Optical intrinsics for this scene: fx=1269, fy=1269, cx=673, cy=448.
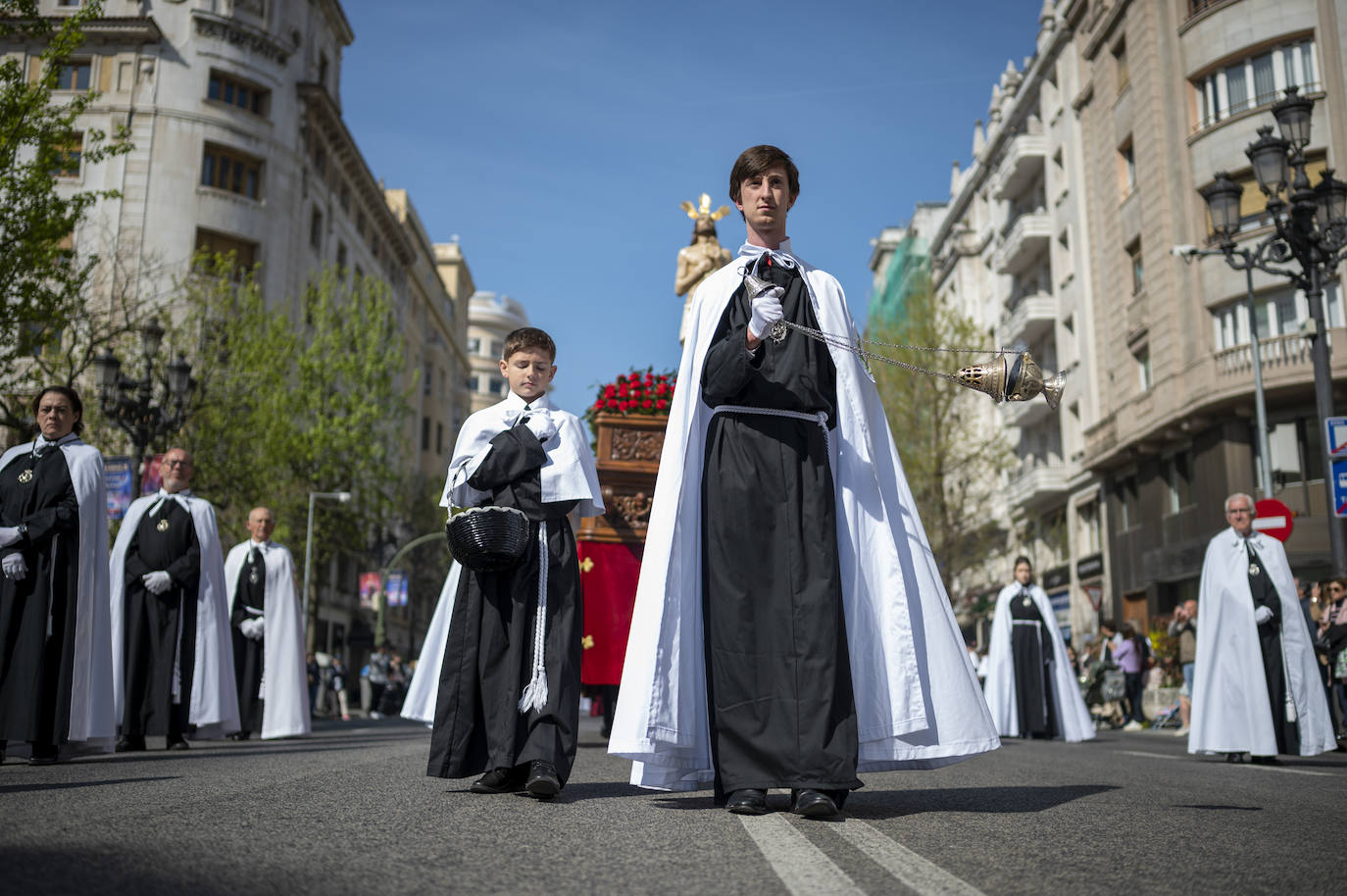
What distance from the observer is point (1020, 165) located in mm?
45812

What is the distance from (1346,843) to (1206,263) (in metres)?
31.1

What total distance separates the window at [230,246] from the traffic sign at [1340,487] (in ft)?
121

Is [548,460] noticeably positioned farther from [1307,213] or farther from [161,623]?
[1307,213]

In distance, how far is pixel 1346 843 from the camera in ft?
13.5

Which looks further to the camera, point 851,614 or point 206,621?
point 206,621

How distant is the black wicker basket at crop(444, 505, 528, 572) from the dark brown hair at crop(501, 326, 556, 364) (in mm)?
940

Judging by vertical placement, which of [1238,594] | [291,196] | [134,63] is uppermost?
[134,63]

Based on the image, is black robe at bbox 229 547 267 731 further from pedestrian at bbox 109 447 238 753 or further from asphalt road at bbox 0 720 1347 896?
asphalt road at bbox 0 720 1347 896

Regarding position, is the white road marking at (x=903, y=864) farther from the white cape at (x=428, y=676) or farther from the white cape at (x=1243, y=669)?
the white cape at (x=1243, y=669)

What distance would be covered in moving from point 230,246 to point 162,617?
36434 mm

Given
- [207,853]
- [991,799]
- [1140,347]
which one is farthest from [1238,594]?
[1140,347]

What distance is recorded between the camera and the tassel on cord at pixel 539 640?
568 centimetres

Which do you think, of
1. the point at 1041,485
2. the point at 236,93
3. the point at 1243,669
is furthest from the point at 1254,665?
the point at 236,93

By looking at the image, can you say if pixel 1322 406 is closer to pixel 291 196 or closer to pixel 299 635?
pixel 299 635
